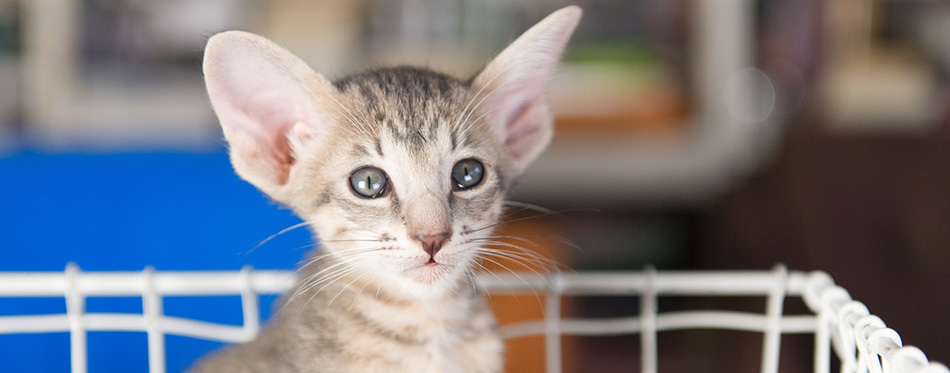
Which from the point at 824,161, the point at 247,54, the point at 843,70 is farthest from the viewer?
the point at 843,70

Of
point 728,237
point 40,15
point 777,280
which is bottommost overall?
point 777,280

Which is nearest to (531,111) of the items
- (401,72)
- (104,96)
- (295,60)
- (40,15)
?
(401,72)

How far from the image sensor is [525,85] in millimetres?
835

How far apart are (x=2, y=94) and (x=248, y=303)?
5.27ft

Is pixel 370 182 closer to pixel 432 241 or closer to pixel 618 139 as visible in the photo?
pixel 432 241

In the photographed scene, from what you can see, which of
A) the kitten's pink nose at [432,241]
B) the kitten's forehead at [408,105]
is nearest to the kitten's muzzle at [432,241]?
the kitten's pink nose at [432,241]

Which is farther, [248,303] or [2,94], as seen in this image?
[2,94]

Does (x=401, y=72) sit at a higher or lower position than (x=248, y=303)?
higher

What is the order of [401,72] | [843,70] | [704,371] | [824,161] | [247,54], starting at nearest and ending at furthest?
[247,54] < [401,72] < [824,161] < [704,371] < [843,70]

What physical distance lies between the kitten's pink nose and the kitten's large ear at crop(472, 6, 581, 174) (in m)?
0.18

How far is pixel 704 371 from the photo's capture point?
189 centimetres

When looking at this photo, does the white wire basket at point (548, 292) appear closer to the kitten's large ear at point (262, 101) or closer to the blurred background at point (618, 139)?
the kitten's large ear at point (262, 101)

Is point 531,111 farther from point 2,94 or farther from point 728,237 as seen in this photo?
point 2,94

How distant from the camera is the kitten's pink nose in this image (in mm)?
692
